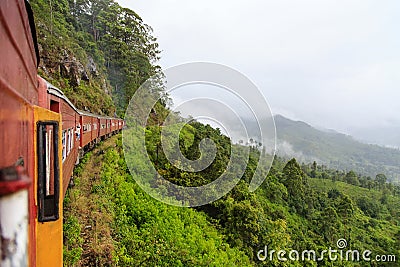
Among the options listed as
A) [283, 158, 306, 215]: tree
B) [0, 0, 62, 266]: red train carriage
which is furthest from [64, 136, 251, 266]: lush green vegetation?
[283, 158, 306, 215]: tree

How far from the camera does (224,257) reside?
28.6 ft

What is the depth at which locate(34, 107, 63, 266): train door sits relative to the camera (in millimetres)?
1417

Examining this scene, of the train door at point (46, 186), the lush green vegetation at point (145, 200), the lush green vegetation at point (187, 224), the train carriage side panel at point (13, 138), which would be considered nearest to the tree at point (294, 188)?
the lush green vegetation at point (145, 200)

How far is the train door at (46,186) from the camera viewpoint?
142 cm

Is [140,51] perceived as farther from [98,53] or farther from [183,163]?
[183,163]

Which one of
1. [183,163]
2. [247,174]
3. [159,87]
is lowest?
[247,174]

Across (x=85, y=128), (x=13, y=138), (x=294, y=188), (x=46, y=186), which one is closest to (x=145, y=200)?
(x=85, y=128)

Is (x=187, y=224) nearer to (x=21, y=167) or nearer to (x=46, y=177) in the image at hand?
(x=46, y=177)

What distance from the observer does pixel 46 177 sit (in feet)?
4.80

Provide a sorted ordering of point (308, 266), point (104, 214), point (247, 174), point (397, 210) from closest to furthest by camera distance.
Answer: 1. point (104, 214)
2. point (308, 266)
3. point (247, 174)
4. point (397, 210)

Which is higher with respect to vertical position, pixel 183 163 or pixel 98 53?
pixel 98 53

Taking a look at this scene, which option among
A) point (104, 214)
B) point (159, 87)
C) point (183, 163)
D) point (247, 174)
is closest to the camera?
point (104, 214)

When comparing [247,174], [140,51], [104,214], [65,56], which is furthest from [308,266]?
[140,51]

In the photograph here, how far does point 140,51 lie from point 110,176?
61.6 ft
